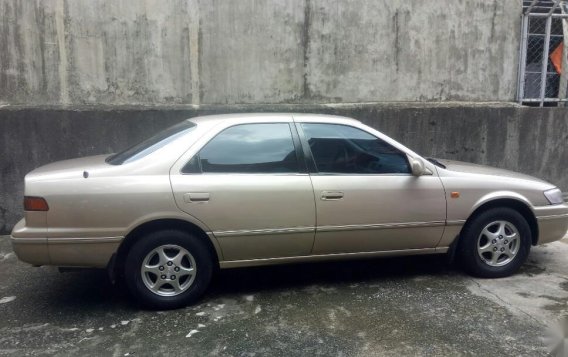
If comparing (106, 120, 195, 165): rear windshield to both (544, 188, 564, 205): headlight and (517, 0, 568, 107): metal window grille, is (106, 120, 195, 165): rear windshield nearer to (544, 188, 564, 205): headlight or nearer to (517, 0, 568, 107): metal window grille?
(544, 188, 564, 205): headlight

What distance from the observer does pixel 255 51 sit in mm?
6664

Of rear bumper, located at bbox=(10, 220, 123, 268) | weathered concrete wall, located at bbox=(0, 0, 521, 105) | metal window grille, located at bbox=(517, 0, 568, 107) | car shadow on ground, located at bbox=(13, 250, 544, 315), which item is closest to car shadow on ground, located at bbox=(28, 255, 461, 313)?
car shadow on ground, located at bbox=(13, 250, 544, 315)

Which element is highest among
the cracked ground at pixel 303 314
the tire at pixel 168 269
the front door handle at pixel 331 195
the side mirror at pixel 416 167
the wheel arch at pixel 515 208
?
the side mirror at pixel 416 167

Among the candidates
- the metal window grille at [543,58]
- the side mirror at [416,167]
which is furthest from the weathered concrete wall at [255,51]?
the side mirror at [416,167]

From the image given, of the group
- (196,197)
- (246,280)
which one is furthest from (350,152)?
(246,280)

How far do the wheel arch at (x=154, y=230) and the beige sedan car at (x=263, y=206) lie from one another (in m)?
0.01

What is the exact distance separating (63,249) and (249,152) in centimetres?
159

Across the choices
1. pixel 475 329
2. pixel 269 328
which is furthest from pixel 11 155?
pixel 475 329

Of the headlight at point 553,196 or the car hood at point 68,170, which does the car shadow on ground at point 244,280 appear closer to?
the headlight at point 553,196

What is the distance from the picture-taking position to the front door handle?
13.5 feet

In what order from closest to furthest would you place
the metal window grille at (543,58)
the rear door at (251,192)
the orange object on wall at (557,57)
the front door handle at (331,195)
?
the rear door at (251,192) → the front door handle at (331,195) → the metal window grille at (543,58) → the orange object on wall at (557,57)

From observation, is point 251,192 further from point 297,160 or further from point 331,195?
point 331,195

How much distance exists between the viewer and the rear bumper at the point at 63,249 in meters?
3.65

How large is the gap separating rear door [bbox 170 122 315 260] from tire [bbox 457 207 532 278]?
4.93 ft
